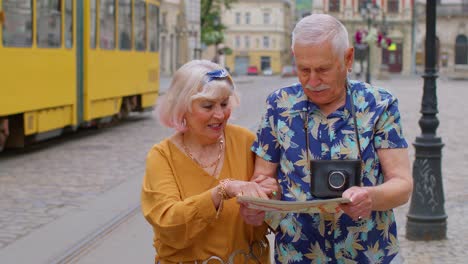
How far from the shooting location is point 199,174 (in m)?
3.50

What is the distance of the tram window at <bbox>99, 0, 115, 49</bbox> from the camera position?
777 inches

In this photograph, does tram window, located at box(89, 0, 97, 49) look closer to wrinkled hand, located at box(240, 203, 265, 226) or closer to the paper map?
wrinkled hand, located at box(240, 203, 265, 226)

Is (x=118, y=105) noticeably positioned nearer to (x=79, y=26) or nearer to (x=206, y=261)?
(x=79, y=26)

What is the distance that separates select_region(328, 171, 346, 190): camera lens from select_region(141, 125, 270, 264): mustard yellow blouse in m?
0.43

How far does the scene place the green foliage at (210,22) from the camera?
6525cm

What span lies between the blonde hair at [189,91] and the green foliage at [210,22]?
61.6 meters

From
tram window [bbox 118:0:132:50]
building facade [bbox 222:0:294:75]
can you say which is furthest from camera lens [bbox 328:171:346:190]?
building facade [bbox 222:0:294:75]

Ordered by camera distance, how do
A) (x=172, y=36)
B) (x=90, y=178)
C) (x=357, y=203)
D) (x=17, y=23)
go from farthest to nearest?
(x=172, y=36)
(x=17, y=23)
(x=90, y=178)
(x=357, y=203)

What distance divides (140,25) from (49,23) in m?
6.54

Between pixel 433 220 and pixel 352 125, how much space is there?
532cm

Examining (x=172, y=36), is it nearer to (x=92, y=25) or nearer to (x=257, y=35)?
(x=92, y=25)

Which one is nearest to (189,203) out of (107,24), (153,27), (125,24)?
(107,24)

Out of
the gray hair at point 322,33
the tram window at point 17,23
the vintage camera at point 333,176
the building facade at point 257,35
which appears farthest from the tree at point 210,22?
the vintage camera at point 333,176

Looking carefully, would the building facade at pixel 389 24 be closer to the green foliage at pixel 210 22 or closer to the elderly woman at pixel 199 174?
the green foliage at pixel 210 22
